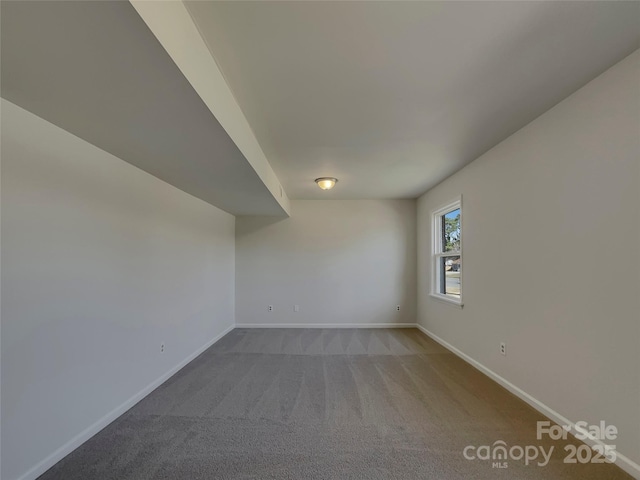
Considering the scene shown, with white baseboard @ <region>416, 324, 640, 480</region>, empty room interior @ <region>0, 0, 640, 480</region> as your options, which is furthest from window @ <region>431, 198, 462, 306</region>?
white baseboard @ <region>416, 324, 640, 480</region>

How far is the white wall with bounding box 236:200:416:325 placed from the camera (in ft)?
17.7

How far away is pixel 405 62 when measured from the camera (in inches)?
65.2

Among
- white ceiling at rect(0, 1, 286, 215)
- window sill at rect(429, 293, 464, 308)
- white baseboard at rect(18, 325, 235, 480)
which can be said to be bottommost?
white baseboard at rect(18, 325, 235, 480)

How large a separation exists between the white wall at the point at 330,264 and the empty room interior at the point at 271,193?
6.31 ft

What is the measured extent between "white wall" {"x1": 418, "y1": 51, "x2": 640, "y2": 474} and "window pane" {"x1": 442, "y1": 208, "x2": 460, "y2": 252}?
792 mm

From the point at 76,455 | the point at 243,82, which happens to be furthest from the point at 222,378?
the point at 243,82

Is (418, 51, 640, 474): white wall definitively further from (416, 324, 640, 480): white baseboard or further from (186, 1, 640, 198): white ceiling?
(186, 1, 640, 198): white ceiling

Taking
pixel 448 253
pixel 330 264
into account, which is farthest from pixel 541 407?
pixel 330 264

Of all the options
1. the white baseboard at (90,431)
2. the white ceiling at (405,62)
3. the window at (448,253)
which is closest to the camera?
the white ceiling at (405,62)

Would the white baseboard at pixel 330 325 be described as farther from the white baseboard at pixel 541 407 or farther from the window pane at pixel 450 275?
the white baseboard at pixel 541 407

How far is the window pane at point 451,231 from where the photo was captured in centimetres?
405

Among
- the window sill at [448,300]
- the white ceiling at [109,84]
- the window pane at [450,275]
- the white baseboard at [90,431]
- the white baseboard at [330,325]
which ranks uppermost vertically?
the white ceiling at [109,84]

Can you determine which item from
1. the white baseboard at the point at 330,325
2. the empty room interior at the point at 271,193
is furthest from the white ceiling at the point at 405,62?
the white baseboard at the point at 330,325

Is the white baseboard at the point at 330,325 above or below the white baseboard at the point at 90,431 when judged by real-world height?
below
